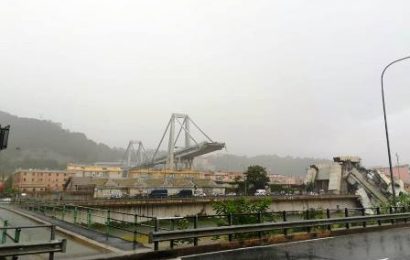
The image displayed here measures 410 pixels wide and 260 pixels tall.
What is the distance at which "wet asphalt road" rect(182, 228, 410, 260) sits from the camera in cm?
1060

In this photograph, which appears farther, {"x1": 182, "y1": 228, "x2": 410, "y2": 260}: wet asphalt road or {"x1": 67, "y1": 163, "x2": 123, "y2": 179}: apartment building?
{"x1": 67, "y1": 163, "x2": 123, "y2": 179}: apartment building

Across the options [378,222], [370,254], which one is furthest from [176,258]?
[378,222]

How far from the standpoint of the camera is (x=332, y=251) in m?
11.7

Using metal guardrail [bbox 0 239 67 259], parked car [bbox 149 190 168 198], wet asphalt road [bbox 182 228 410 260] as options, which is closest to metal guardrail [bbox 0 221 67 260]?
metal guardrail [bbox 0 239 67 259]

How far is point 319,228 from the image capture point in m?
16.6

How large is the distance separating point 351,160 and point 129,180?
70.2 meters

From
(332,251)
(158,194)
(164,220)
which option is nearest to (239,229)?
(164,220)

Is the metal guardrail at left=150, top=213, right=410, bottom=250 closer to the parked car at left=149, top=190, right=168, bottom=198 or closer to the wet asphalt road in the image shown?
the wet asphalt road

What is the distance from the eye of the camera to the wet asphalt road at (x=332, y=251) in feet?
34.8

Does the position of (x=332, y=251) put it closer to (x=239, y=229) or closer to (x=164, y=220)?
(x=239, y=229)

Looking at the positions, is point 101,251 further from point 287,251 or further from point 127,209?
point 127,209

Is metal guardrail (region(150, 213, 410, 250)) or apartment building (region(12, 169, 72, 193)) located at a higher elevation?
apartment building (region(12, 169, 72, 193))

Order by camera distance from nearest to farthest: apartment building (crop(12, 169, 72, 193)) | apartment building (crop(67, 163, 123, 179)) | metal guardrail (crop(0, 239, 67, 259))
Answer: metal guardrail (crop(0, 239, 67, 259))
apartment building (crop(12, 169, 72, 193))
apartment building (crop(67, 163, 123, 179))

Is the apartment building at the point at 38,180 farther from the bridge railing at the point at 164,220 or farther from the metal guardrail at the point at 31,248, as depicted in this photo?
the metal guardrail at the point at 31,248
